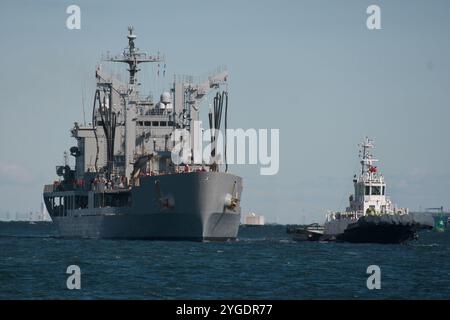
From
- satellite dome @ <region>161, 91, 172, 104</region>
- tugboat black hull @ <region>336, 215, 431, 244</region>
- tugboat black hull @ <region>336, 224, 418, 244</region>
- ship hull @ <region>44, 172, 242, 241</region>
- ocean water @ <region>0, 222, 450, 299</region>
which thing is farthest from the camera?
satellite dome @ <region>161, 91, 172, 104</region>

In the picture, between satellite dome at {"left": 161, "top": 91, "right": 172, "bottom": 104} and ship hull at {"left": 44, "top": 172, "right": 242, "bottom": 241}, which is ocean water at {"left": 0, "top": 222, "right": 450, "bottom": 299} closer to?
ship hull at {"left": 44, "top": 172, "right": 242, "bottom": 241}

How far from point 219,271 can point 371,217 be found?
35457 mm

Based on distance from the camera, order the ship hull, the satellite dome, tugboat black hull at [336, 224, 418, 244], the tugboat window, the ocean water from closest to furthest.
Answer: the ocean water < the ship hull < tugboat black hull at [336, 224, 418, 244] < the tugboat window < the satellite dome

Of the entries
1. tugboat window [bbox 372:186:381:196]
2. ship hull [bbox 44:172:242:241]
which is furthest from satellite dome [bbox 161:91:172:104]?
tugboat window [bbox 372:186:381:196]

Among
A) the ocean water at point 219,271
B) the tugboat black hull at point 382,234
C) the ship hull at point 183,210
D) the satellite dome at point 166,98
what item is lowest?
the ocean water at point 219,271

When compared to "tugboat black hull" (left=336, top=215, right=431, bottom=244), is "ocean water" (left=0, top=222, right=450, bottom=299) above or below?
below

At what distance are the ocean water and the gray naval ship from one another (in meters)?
4.09

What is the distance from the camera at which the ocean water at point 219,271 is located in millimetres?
58500

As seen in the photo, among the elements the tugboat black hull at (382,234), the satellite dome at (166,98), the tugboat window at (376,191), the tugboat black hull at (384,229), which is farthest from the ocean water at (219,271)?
the satellite dome at (166,98)

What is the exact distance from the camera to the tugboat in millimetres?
103812

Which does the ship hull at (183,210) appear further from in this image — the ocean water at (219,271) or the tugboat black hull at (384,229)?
the tugboat black hull at (384,229)

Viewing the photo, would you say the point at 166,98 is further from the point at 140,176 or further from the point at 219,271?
the point at 219,271

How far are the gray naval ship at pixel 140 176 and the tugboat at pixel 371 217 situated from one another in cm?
1001

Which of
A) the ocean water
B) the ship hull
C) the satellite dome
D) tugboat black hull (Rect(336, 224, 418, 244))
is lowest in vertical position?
the ocean water
